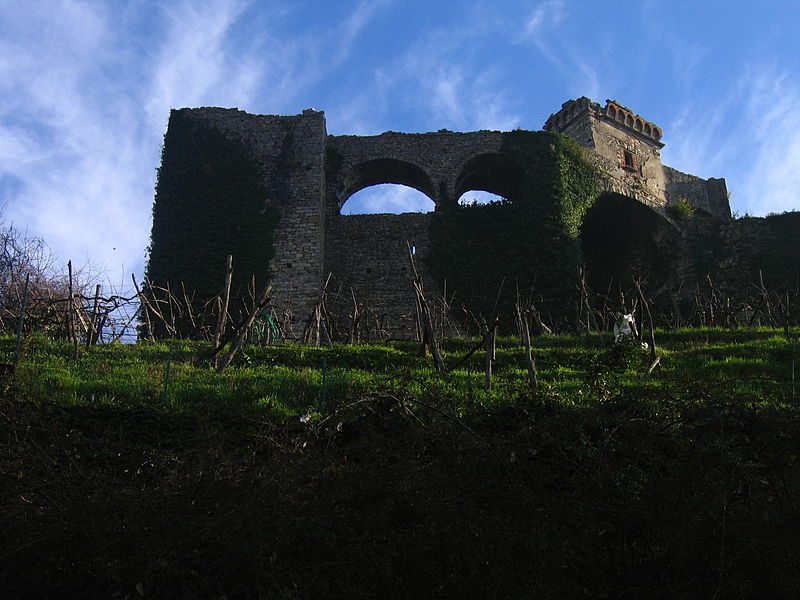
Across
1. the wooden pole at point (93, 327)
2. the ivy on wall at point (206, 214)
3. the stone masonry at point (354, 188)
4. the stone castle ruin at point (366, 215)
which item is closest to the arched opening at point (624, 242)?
the stone castle ruin at point (366, 215)

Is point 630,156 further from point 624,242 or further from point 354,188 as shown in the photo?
point 354,188

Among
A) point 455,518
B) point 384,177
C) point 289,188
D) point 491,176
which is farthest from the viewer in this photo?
point 491,176

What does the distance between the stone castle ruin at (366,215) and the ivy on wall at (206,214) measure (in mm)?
34

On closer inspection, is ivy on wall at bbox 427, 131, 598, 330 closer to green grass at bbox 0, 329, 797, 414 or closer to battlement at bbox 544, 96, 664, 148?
battlement at bbox 544, 96, 664, 148

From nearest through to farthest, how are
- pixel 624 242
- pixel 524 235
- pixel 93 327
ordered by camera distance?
1. pixel 93 327
2. pixel 524 235
3. pixel 624 242

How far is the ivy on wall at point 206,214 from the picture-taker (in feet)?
62.1

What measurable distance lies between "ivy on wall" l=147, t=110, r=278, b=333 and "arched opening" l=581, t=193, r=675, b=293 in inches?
385

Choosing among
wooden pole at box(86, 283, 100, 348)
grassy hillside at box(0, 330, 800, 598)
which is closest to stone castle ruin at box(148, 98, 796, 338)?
wooden pole at box(86, 283, 100, 348)

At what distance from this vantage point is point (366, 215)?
21375 mm

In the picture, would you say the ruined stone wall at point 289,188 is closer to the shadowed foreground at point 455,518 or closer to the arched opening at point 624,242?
the arched opening at point 624,242

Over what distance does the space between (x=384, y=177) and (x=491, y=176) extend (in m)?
3.34

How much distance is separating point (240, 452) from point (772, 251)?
20.7m

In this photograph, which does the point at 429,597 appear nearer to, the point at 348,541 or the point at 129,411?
the point at 348,541

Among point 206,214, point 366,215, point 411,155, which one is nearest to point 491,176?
point 411,155
